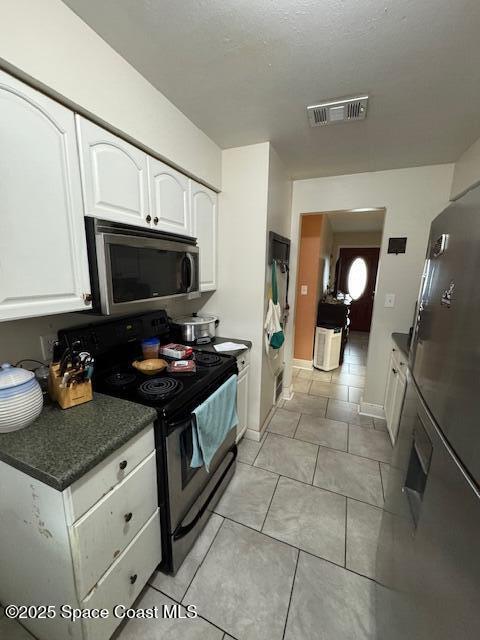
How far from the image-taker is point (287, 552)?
56.4 inches

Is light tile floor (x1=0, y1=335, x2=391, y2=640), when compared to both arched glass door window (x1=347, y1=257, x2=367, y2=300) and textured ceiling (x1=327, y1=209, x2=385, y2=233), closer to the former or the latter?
textured ceiling (x1=327, y1=209, x2=385, y2=233)

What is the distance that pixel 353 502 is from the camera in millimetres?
1742

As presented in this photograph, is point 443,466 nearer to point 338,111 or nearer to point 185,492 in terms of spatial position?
point 185,492

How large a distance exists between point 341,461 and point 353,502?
1.26 feet

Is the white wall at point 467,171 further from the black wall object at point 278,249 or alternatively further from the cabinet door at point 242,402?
the cabinet door at point 242,402

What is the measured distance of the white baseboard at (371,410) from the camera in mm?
2768

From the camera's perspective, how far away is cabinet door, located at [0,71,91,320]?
885 millimetres

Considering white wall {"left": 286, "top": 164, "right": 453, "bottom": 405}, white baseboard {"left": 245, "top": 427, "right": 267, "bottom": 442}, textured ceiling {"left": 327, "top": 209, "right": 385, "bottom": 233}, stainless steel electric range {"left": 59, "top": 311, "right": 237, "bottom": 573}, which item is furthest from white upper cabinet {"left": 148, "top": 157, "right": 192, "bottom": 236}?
textured ceiling {"left": 327, "top": 209, "right": 385, "bottom": 233}

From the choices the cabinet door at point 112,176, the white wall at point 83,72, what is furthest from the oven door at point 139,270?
the white wall at point 83,72

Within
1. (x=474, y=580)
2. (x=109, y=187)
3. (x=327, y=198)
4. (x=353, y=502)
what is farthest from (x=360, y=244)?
(x=474, y=580)

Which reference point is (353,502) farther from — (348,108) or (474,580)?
(348,108)

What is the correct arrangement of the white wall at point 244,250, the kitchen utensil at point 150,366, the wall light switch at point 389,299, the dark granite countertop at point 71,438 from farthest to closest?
1. the wall light switch at point 389,299
2. the white wall at point 244,250
3. the kitchen utensil at point 150,366
4. the dark granite countertop at point 71,438

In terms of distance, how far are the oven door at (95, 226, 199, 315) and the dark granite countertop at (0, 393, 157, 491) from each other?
43 centimetres

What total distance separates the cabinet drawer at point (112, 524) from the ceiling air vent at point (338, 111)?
202 cm
